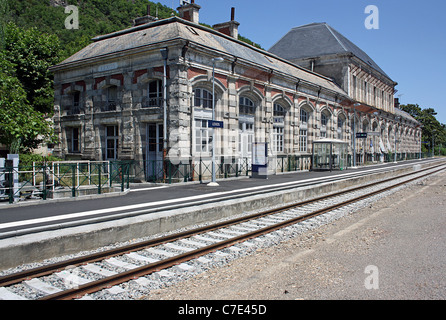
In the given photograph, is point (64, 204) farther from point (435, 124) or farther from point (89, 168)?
point (435, 124)

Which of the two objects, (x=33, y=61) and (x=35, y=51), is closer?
(x=33, y=61)

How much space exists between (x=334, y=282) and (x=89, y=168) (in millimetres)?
11966

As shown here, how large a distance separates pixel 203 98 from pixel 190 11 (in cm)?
732

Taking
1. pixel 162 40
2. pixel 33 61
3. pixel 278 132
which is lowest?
pixel 278 132

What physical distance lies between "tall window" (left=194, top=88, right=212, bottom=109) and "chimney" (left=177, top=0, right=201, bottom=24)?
638 cm

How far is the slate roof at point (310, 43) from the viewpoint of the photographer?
155ft

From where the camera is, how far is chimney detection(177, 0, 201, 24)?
25.8 meters

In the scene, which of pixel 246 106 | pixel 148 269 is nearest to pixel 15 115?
pixel 148 269

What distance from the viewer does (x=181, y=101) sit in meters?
20.7

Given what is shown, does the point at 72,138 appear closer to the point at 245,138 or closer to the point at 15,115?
the point at 15,115

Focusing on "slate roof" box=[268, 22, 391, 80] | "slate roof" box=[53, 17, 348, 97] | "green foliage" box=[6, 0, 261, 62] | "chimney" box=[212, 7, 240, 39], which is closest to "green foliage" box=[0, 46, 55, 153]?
"slate roof" box=[53, 17, 348, 97]

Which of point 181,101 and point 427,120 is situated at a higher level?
point 427,120

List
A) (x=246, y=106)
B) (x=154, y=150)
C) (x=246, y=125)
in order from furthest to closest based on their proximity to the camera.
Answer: (x=246, y=125) < (x=246, y=106) < (x=154, y=150)

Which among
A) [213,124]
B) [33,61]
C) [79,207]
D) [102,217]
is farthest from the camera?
[33,61]
